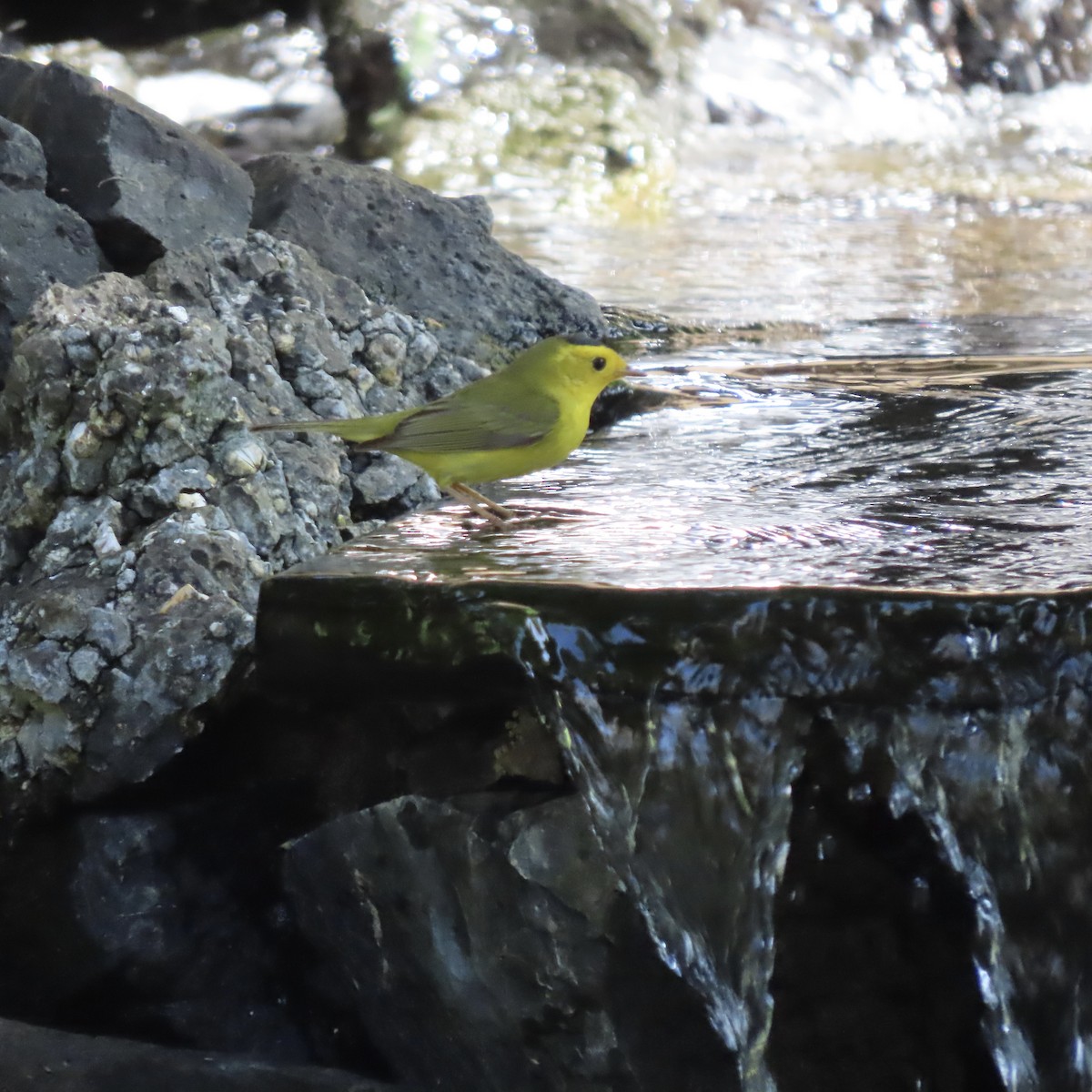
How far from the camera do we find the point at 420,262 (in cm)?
439

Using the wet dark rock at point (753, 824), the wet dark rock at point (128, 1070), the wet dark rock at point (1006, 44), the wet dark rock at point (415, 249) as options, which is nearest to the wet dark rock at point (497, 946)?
the wet dark rock at point (753, 824)

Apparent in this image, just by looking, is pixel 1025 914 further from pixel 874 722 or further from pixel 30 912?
pixel 30 912

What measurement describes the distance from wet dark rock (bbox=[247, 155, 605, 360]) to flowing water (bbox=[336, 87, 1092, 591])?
48 cm

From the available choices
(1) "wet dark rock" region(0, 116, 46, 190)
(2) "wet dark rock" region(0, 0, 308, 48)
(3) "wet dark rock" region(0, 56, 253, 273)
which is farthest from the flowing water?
(2) "wet dark rock" region(0, 0, 308, 48)

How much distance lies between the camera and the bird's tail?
320 centimetres

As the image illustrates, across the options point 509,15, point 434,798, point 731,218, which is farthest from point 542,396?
point 509,15

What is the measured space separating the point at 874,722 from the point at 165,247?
2.14m

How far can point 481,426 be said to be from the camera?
3.20 m

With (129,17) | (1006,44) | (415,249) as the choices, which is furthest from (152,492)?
(1006,44)

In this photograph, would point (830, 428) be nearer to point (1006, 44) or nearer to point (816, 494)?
point (816, 494)

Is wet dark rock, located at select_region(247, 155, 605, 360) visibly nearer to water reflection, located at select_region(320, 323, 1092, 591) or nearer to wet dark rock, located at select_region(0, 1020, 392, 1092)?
water reflection, located at select_region(320, 323, 1092, 591)

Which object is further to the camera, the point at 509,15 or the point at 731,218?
the point at 509,15

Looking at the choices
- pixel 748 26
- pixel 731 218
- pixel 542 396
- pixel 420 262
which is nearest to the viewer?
pixel 542 396

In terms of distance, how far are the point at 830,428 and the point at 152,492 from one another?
1.73 metres
